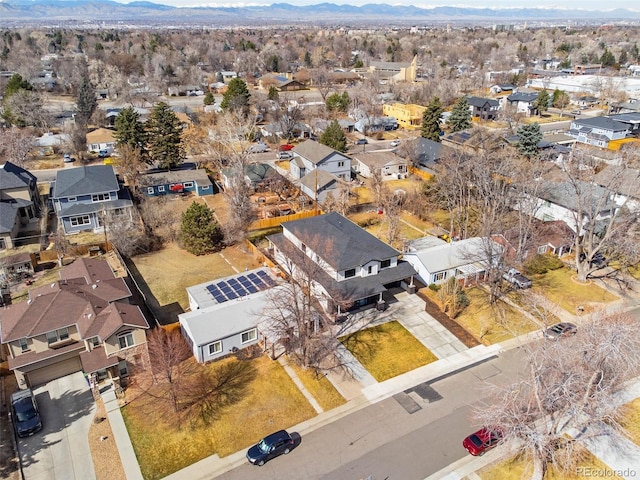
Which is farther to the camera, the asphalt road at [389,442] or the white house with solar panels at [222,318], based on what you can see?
the white house with solar panels at [222,318]

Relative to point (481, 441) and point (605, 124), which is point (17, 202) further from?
point (605, 124)

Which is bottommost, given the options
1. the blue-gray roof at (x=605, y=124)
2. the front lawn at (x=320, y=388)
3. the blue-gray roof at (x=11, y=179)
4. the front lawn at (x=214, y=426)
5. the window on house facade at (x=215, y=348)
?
the front lawn at (x=320, y=388)

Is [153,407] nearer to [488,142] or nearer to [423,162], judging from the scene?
[423,162]

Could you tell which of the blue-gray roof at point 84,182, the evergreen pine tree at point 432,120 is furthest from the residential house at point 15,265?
the evergreen pine tree at point 432,120

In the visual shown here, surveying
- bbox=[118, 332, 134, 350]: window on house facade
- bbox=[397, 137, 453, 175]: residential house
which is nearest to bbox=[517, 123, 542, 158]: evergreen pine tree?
bbox=[397, 137, 453, 175]: residential house

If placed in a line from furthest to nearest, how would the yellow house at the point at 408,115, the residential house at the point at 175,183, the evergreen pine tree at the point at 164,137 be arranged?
the yellow house at the point at 408,115 → the evergreen pine tree at the point at 164,137 → the residential house at the point at 175,183

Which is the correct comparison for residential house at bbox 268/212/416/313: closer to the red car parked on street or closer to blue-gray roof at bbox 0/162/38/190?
the red car parked on street

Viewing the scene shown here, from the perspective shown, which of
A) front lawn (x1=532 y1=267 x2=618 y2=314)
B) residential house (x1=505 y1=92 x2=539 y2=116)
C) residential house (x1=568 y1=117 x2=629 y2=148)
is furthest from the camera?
residential house (x1=505 y1=92 x2=539 y2=116)

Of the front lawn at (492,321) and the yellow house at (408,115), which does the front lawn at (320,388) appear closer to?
the front lawn at (492,321)
